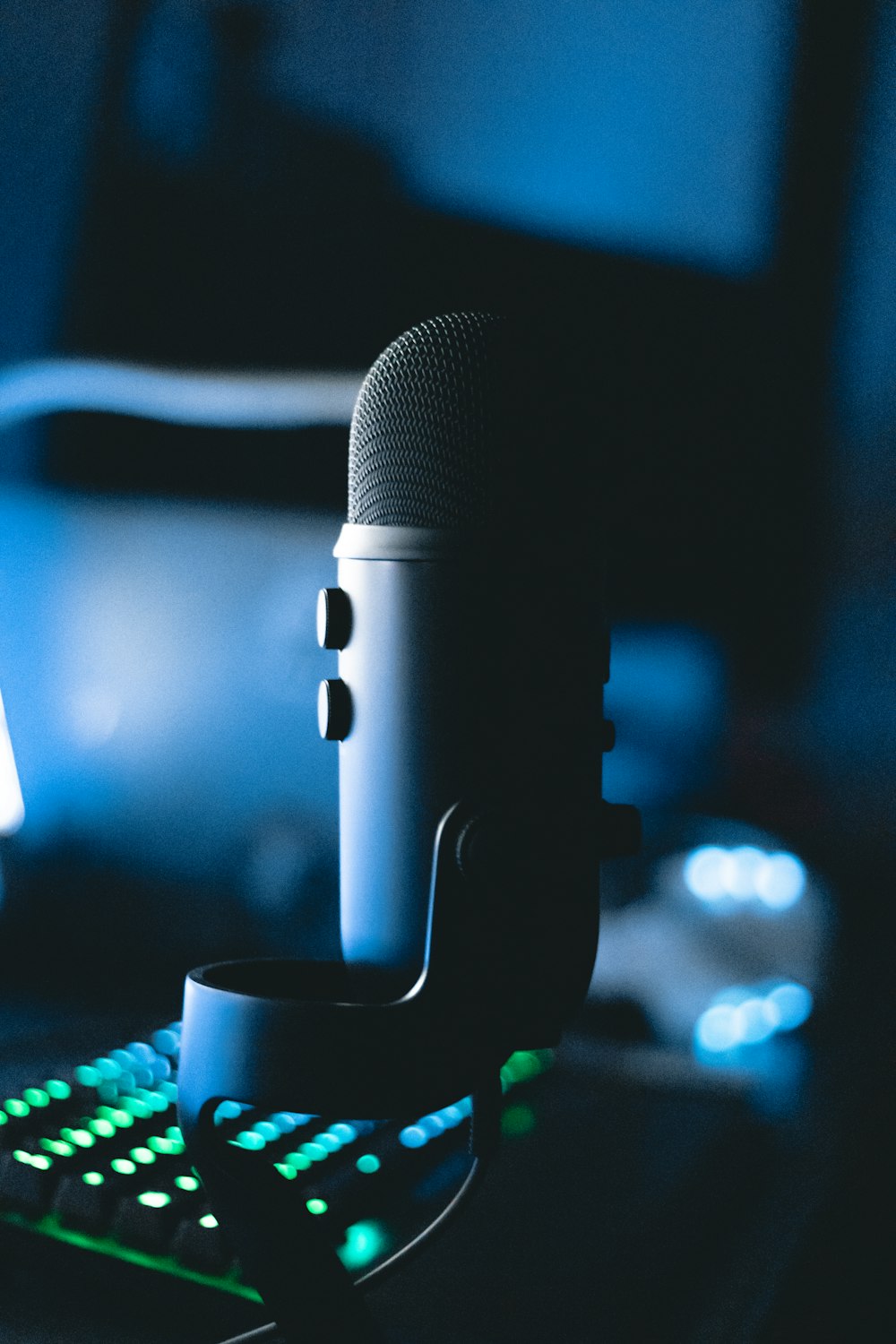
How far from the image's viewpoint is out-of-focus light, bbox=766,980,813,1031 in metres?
0.85

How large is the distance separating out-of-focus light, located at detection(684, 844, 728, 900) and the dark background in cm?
4

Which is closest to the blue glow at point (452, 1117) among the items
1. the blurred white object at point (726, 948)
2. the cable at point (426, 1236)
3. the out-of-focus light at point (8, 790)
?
the cable at point (426, 1236)

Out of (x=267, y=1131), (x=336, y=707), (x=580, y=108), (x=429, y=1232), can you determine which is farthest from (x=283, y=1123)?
(x=580, y=108)

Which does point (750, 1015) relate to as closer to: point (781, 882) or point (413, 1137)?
point (781, 882)

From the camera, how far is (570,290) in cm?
88

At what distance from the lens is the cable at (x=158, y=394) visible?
919mm

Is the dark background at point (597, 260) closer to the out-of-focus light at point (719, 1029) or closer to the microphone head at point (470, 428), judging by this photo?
the out-of-focus light at point (719, 1029)

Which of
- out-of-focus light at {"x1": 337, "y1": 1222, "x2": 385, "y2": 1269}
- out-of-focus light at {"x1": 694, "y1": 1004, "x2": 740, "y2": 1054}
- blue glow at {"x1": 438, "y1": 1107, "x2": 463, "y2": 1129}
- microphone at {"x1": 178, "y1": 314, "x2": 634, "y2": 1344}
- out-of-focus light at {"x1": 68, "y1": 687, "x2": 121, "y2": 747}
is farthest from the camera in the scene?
out-of-focus light at {"x1": 68, "y1": 687, "x2": 121, "y2": 747}

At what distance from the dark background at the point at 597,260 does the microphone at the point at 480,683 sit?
452 millimetres

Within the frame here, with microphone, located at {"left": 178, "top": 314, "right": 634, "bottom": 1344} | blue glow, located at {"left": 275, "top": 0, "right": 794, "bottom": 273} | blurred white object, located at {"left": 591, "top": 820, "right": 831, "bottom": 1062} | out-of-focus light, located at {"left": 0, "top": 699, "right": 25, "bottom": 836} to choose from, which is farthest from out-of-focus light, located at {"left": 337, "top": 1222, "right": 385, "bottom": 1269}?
blue glow, located at {"left": 275, "top": 0, "right": 794, "bottom": 273}

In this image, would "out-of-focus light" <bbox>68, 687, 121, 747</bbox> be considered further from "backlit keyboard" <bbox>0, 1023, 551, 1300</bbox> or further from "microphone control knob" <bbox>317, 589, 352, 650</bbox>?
"microphone control knob" <bbox>317, 589, 352, 650</bbox>

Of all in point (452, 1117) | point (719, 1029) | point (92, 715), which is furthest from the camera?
point (92, 715)

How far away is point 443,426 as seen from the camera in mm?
415

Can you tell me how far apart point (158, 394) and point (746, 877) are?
22.3 inches
